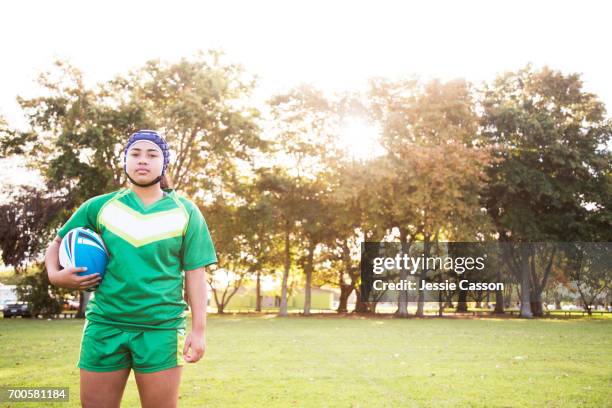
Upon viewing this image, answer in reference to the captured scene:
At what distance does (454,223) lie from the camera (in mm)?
37562

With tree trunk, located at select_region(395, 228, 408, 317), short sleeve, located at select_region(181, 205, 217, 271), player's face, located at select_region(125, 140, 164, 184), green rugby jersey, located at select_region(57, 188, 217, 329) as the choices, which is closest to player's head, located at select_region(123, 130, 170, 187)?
player's face, located at select_region(125, 140, 164, 184)

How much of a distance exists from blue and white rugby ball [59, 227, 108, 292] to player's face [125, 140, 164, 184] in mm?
465

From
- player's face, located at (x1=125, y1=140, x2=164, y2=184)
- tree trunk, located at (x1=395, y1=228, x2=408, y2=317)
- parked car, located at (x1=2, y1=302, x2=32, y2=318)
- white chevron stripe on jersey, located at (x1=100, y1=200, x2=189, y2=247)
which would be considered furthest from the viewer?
parked car, located at (x1=2, y1=302, x2=32, y2=318)

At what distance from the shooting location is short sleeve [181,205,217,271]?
3.89 m

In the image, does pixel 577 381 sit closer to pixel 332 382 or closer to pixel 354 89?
pixel 332 382

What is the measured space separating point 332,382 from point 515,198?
120ft

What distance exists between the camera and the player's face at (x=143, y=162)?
388cm

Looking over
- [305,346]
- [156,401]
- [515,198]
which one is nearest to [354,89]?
[515,198]

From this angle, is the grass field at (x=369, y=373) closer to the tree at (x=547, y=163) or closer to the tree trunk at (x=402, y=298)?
the tree trunk at (x=402, y=298)

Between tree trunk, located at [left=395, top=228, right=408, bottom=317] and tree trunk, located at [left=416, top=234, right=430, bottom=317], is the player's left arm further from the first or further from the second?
tree trunk, located at [left=395, top=228, right=408, bottom=317]

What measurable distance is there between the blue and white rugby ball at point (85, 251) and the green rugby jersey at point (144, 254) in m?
0.05

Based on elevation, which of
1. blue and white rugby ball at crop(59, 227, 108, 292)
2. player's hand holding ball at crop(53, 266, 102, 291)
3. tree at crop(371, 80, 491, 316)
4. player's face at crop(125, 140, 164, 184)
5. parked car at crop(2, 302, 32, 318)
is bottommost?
parked car at crop(2, 302, 32, 318)

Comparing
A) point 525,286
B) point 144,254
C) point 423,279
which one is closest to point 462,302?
point 423,279

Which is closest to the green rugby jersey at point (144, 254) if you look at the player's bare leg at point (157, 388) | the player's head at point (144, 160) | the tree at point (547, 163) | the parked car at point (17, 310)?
the player's head at point (144, 160)
